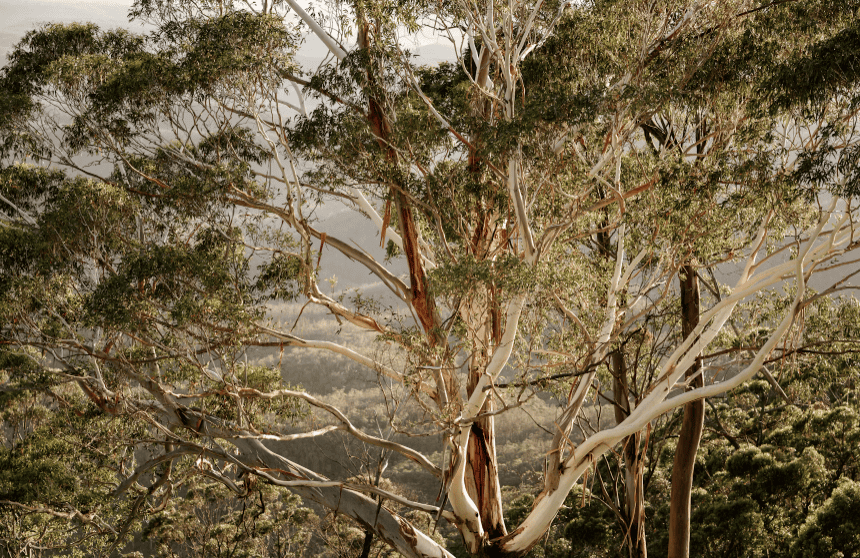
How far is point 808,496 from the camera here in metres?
9.84

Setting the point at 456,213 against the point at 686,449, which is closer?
the point at 456,213

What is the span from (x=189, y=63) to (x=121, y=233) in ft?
6.32

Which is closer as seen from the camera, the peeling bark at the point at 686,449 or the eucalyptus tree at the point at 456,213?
the eucalyptus tree at the point at 456,213

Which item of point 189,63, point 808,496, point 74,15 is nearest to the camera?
point 189,63

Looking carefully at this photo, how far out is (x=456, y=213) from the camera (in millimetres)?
6590

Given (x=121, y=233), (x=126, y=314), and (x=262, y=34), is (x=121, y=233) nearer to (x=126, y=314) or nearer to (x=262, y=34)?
(x=126, y=314)

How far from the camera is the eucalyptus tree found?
19.7 feet

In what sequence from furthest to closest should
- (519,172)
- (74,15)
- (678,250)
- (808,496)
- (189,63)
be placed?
(74,15)
(808,496)
(189,63)
(678,250)
(519,172)

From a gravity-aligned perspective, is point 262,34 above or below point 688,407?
above

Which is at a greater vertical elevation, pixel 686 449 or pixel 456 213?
pixel 456 213

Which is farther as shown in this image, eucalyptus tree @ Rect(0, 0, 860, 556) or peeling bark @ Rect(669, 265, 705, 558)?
peeling bark @ Rect(669, 265, 705, 558)

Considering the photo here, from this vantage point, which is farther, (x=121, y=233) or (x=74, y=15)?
(x=74, y=15)

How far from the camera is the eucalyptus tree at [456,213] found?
19.7 ft

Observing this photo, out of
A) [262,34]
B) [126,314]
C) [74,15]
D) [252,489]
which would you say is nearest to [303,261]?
[126,314]
